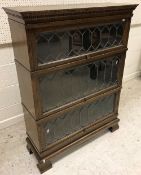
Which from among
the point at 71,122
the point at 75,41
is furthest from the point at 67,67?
the point at 71,122

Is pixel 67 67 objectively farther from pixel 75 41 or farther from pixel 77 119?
pixel 77 119

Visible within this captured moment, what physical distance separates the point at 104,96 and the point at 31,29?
844 millimetres

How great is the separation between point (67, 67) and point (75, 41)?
177 millimetres

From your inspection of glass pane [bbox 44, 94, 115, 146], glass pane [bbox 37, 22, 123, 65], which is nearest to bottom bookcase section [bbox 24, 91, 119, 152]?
glass pane [bbox 44, 94, 115, 146]

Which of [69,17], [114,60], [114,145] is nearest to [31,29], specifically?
[69,17]

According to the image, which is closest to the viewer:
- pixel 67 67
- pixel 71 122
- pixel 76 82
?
pixel 67 67

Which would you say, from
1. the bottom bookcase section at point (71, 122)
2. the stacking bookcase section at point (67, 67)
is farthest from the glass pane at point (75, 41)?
the bottom bookcase section at point (71, 122)

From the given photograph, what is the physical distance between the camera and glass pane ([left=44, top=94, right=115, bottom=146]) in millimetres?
1415

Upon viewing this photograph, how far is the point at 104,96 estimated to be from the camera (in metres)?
1.56

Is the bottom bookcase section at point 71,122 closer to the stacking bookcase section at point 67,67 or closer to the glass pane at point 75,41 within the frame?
the stacking bookcase section at point 67,67

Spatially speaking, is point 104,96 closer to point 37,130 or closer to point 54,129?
point 54,129

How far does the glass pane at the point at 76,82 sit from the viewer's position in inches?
49.3

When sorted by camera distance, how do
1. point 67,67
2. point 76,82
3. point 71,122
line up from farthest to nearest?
point 71,122 → point 76,82 → point 67,67

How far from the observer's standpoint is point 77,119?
1535 mm
